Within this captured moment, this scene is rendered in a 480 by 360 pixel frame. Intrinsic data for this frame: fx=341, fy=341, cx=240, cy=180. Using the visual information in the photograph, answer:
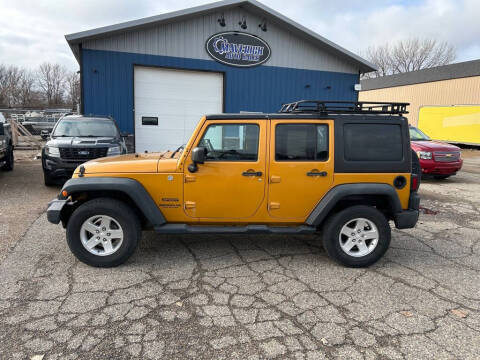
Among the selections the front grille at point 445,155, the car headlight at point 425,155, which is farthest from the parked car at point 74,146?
the front grille at point 445,155

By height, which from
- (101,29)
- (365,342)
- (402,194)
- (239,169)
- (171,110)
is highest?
(101,29)

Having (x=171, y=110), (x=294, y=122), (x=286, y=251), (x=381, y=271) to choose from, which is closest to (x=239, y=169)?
(x=294, y=122)

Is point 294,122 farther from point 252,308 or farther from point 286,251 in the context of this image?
point 252,308

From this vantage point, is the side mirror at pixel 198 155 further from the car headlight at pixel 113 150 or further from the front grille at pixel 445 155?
the front grille at pixel 445 155

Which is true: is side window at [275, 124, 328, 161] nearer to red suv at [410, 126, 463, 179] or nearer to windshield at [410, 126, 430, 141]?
red suv at [410, 126, 463, 179]

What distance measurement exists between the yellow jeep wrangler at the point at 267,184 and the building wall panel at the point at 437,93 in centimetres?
2595

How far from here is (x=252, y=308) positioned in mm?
3096

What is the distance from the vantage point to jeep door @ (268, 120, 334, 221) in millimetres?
3910

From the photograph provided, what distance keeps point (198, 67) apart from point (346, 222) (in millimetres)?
9801

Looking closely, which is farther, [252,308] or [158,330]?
[252,308]

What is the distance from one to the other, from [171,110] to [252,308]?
33.0 feet

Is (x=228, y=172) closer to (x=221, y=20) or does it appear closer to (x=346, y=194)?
(x=346, y=194)

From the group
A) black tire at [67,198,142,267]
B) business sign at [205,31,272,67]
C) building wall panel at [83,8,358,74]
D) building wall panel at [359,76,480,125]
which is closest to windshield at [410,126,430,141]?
building wall panel at [83,8,358,74]

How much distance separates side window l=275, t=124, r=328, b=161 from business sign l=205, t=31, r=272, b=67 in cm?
933
